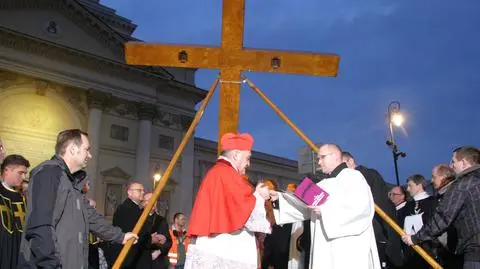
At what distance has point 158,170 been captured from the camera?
27.6m

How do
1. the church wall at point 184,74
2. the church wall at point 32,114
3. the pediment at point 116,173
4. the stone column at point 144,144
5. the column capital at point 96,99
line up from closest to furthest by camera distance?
the church wall at point 32,114
the column capital at point 96,99
the pediment at point 116,173
the stone column at point 144,144
the church wall at point 184,74

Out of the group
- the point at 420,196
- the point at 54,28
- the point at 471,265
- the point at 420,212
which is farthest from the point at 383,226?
the point at 54,28

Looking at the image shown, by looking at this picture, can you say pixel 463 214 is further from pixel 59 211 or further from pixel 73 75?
pixel 73 75

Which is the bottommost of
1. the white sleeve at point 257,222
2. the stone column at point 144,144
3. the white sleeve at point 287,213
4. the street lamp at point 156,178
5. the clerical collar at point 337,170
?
the white sleeve at point 257,222

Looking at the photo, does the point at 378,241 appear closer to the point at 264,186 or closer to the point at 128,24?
the point at 264,186

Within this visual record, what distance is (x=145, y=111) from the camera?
27406mm

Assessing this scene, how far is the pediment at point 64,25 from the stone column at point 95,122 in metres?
2.54

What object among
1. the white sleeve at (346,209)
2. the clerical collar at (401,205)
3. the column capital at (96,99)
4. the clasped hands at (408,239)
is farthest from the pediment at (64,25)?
the clasped hands at (408,239)

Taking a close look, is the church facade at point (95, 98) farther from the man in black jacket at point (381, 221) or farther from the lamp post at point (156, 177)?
the man in black jacket at point (381, 221)

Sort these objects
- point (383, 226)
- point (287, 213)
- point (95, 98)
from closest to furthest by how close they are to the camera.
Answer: point (287, 213) < point (383, 226) < point (95, 98)

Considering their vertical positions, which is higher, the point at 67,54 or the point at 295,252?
the point at 67,54

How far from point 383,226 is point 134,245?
11.0 ft

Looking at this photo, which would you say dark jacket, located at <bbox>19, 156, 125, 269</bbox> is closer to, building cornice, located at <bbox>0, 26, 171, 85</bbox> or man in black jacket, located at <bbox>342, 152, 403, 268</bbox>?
man in black jacket, located at <bbox>342, 152, 403, 268</bbox>

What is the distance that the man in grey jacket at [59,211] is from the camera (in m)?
3.14
